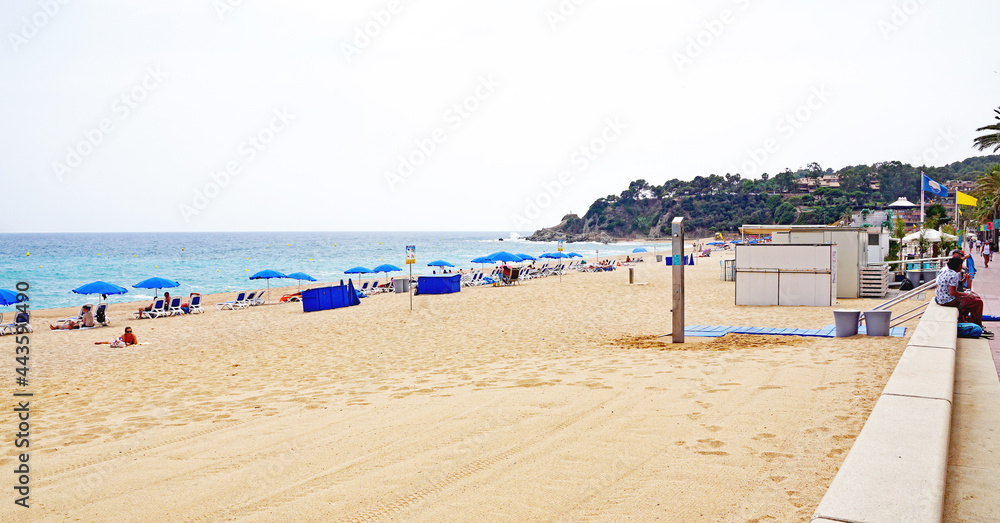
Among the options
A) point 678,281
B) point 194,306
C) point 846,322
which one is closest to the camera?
point 846,322

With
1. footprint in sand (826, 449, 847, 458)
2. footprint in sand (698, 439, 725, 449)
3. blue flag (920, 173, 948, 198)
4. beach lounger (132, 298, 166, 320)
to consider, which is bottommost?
beach lounger (132, 298, 166, 320)

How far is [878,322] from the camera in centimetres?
866

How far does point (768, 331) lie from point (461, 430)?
7.01m

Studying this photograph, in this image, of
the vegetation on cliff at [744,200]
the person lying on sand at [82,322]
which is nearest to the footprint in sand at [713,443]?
the person lying on sand at [82,322]

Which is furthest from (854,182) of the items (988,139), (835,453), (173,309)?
(835,453)

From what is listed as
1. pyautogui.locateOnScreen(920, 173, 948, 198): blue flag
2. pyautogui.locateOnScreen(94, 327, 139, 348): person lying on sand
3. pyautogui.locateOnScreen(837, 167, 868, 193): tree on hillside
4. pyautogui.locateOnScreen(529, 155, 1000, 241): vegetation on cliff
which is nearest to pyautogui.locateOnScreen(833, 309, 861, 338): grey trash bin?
pyautogui.locateOnScreen(94, 327, 139, 348): person lying on sand

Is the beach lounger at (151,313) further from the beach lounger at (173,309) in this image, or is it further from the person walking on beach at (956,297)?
the person walking on beach at (956,297)

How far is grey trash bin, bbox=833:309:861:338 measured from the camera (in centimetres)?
885

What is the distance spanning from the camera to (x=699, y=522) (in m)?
2.97

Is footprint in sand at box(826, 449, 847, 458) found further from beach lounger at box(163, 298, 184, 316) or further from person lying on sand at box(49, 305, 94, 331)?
beach lounger at box(163, 298, 184, 316)

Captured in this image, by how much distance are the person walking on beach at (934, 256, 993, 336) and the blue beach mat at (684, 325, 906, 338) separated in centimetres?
70

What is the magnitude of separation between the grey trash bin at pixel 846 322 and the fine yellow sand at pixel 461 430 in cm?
33

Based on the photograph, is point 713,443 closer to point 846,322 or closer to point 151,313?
point 846,322

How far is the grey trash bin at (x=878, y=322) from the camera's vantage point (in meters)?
8.62
